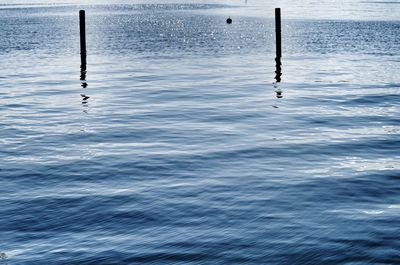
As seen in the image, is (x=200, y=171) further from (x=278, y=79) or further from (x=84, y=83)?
(x=278, y=79)

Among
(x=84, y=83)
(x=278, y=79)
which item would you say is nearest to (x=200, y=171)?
(x=84, y=83)

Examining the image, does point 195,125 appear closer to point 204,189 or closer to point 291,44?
point 204,189

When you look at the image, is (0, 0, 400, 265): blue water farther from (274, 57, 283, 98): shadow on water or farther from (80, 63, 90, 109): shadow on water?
(274, 57, 283, 98): shadow on water

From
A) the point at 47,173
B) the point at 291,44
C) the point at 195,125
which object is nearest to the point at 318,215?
the point at 47,173

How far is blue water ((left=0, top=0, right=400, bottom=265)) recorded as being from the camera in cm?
800

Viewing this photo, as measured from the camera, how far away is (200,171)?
12.1 meters

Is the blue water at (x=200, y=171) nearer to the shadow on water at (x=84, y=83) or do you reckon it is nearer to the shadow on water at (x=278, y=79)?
the shadow on water at (x=84, y=83)

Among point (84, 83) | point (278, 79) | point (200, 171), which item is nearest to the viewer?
point (200, 171)

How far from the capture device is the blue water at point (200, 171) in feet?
26.2

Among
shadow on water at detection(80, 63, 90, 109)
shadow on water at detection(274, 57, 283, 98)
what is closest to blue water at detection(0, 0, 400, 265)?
shadow on water at detection(80, 63, 90, 109)

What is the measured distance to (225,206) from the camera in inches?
382

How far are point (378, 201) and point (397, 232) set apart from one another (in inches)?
68.6

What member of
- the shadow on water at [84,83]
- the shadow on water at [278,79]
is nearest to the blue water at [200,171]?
the shadow on water at [84,83]

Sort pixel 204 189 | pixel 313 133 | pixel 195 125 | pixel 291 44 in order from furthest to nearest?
pixel 291 44 < pixel 195 125 < pixel 313 133 < pixel 204 189
